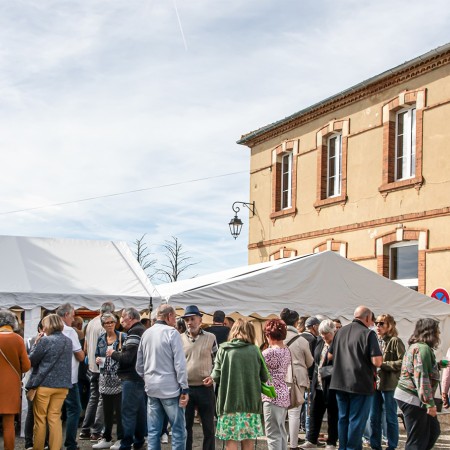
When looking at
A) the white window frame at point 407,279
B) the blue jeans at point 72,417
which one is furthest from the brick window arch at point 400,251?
the blue jeans at point 72,417

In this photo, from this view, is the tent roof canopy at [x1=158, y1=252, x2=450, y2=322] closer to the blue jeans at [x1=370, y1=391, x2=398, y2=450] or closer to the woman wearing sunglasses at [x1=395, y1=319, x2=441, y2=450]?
the blue jeans at [x1=370, y1=391, x2=398, y2=450]

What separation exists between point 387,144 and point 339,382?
34.0ft

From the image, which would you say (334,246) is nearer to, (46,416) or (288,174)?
(288,174)

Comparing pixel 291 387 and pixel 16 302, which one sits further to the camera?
pixel 16 302

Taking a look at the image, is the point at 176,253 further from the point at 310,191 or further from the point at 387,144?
the point at 387,144

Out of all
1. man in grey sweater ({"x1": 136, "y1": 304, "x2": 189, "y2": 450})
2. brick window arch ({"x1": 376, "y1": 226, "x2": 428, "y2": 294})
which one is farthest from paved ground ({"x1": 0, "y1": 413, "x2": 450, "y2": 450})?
brick window arch ({"x1": 376, "y1": 226, "x2": 428, "y2": 294})

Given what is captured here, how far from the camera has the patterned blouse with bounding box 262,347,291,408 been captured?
7.89 m

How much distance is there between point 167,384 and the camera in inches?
304

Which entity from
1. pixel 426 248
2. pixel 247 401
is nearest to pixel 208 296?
pixel 247 401

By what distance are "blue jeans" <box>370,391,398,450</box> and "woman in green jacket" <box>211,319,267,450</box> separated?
2592 millimetres

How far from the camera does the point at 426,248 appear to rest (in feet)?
53.6

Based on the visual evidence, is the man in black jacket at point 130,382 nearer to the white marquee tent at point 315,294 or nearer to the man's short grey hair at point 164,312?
the man's short grey hair at point 164,312

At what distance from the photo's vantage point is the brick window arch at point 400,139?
672 inches

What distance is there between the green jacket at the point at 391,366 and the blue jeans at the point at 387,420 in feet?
0.34
